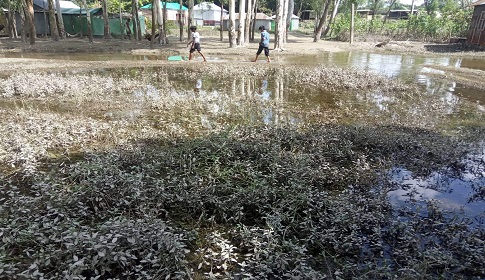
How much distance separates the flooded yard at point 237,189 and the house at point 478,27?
22.7m

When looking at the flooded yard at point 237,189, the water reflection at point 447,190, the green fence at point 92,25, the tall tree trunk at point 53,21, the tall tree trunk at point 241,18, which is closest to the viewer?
the flooded yard at point 237,189

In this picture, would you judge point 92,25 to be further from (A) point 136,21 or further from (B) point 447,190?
(B) point 447,190

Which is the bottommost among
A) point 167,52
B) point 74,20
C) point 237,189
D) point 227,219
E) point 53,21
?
point 227,219

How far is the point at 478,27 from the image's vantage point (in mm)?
27797

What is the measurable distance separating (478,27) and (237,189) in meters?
31.1

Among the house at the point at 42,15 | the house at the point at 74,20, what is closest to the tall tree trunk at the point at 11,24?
the house at the point at 42,15

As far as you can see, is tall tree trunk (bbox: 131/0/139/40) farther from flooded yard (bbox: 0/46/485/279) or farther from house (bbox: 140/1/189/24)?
flooded yard (bbox: 0/46/485/279)

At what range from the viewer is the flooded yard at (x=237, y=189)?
344 cm

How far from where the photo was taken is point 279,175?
516 cm

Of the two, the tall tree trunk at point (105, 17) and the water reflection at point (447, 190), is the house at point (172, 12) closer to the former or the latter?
the tall tree trunk at point (105, 17)

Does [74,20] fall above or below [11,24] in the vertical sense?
above

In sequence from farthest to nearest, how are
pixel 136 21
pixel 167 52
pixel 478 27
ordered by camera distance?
pixel 478 27 < pixel 136 21 < pixel 167 52

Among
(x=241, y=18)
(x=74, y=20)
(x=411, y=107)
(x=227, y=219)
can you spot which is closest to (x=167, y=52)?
(x=241, y=18)

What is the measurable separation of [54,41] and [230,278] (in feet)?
86.1
